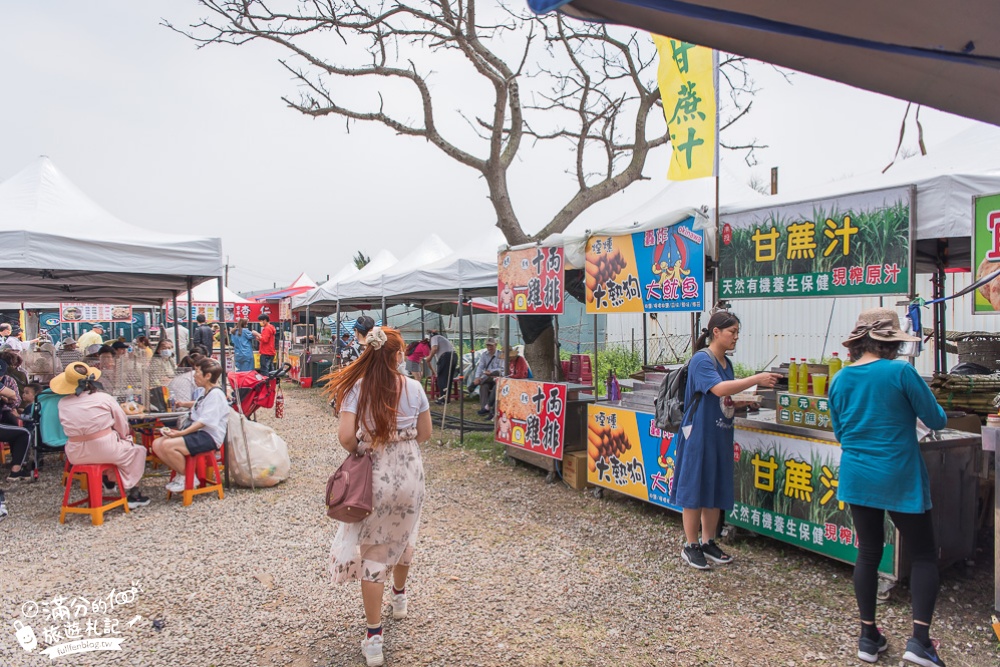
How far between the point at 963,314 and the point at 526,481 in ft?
28.1

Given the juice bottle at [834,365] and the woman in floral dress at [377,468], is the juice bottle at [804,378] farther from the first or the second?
the woman in floral dress at [377,468]

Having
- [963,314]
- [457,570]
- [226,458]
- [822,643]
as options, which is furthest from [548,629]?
[963,314]

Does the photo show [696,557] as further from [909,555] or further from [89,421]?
[89,421]

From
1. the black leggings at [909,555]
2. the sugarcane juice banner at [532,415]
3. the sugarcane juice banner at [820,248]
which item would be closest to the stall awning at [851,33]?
the black leggings at [909,555]

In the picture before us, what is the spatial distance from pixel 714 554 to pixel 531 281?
358 cm

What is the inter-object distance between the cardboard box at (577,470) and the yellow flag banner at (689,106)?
2747 mm

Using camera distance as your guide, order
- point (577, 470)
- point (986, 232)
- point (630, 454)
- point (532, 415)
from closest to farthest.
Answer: point (986, 232) < point (630, 454) < point (577, 470) < point (532, 415)

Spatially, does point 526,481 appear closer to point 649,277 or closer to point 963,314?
point 649,277

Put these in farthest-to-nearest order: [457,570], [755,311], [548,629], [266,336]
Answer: [266,336] < [755,311] < [457,570] < [548,629]

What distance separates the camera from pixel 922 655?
2930mm

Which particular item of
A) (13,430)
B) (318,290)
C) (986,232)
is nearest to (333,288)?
(318,290)

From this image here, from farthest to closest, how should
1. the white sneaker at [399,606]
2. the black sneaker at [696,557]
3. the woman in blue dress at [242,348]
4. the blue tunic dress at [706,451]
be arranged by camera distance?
the woman in blue dress at [242,348], the black sneaker at [696,557], the blue tunic dress at [706,451], the white sneaker at [399,606]

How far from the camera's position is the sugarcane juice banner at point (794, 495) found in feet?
12.9

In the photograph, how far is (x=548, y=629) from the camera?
3480 mm
